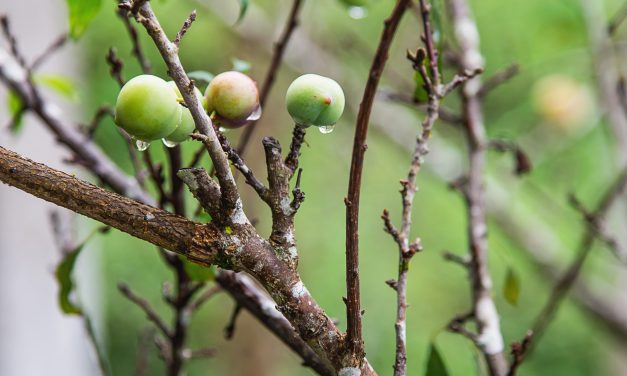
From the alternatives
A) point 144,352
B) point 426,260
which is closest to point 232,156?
point 144,352

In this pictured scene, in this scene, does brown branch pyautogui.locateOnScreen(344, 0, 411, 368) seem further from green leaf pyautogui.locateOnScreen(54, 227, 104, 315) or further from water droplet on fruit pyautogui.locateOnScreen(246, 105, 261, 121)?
green leaf pyautogui.locateOnScreen(54, 227, 104, 315)

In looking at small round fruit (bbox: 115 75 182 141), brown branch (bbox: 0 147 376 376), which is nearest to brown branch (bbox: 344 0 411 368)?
brown branch (bbox: 0 147 376 376)

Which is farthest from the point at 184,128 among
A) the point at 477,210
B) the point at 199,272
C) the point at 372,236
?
the point at 372,236

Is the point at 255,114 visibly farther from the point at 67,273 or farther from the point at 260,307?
the point at 67,273

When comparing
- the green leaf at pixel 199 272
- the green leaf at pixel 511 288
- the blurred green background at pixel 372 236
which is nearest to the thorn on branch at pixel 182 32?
the green leaf at pixel 199 272

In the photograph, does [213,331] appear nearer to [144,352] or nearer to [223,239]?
[144,352]

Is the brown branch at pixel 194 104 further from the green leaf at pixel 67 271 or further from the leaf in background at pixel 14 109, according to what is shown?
the leaf in background at pixel 14 109
